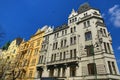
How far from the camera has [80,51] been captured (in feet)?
104

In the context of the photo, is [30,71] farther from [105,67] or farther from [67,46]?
[105,67]

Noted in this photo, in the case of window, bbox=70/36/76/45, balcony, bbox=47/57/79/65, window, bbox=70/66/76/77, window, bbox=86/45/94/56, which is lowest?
window, bbox=70/66/76/77

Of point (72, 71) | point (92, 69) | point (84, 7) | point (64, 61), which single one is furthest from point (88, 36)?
point (84, 7)

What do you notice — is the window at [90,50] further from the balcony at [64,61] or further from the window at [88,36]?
the balcony at [64,61]

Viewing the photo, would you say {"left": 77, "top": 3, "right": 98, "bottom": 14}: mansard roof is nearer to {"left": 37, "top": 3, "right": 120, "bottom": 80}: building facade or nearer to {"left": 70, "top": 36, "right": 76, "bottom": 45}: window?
{"left": 37, "top": 3, "right": 120, "bottom": 80}: building facade

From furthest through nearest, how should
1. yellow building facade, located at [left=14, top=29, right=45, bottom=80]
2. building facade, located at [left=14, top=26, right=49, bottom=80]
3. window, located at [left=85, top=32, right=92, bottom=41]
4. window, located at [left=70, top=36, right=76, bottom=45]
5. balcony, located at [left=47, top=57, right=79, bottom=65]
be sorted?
yellow building facade, located at [left=14, top=29, right=45, bottom=80] < building facade, located at [left=14, top=26, right=49, bottom=80] < window, located at [left=70, top=36, right=76, bottom=45] < window, located at [left=85, top=32, right=92, bottom=41] < balcony, located at [left=47, top=57, right=79, bottom=65]

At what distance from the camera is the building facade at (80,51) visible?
88.2 ft

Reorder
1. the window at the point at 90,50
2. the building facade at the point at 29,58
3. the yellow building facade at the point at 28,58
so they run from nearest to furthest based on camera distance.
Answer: the window at the point at 90,50 < the building facade at the point at 29,58 < the yellow building facade at the point at 28,58

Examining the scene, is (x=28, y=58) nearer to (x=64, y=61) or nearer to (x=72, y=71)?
(x=64, y=61)

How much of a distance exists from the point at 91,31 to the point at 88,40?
2.66m

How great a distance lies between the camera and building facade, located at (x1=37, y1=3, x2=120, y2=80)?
88.2 ft

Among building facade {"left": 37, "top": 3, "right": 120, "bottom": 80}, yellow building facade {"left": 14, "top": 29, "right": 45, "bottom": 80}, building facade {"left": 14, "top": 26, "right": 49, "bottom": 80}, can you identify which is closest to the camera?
building facade {"left": 37, "top": 3, "right": 120, "bottom": 80}

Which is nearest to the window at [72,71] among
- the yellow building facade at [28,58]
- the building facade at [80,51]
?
the building facade at [80,51]

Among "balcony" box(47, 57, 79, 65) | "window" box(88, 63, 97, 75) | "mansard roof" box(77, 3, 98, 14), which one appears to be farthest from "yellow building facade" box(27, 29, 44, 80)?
"window" box(88, 63, 97, 75)
